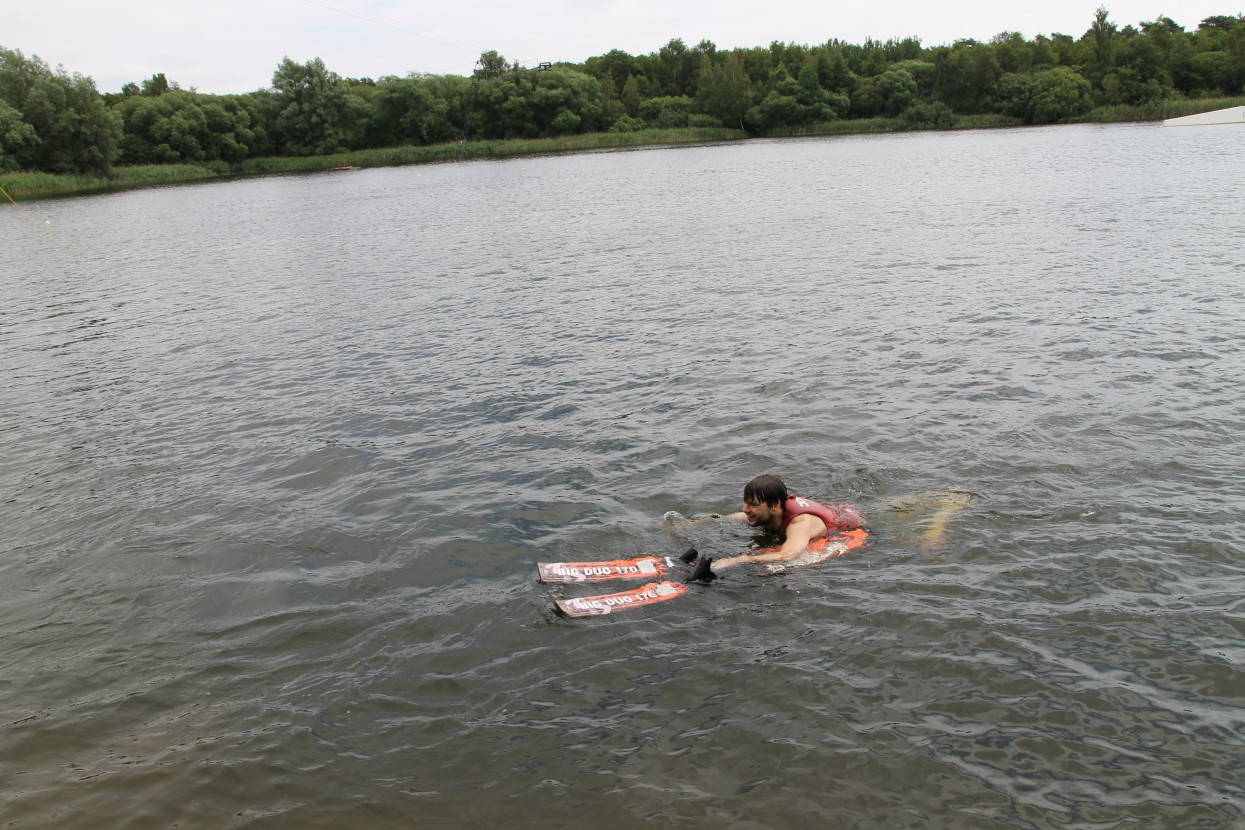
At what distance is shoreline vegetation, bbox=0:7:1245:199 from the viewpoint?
7644 centimetres

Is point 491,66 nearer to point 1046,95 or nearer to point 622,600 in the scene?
point 1046,95

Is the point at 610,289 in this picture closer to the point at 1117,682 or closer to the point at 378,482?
the point at 378,482

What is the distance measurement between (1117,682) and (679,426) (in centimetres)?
695

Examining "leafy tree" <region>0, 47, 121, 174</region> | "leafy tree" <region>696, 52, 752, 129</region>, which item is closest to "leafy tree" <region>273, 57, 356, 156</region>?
"leafy tree" <region>0, 47, 121, 174</region>

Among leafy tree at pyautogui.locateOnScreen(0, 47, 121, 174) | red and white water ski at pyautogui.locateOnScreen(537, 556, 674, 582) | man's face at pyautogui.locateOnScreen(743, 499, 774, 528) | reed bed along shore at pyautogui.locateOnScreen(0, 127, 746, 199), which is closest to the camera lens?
red and white water ski at pyautogui.locateOnScreen(537, 556, 674, 582)

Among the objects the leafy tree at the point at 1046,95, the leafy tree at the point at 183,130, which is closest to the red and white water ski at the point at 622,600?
the leafy tree at the point at 183,130

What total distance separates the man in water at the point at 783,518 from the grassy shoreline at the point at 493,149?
84.4m

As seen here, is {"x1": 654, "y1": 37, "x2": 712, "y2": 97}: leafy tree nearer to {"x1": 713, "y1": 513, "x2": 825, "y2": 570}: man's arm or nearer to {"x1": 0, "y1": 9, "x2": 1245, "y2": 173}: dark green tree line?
{"x1": 0, "y1": 9, "x2": 1245, "y2": 173}: dark green tree line

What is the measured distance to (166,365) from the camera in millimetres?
17375

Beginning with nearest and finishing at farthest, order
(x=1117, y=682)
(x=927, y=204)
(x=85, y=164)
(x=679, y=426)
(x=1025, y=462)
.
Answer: (x=1117, y=682) → (x=1025, y=462) → (x=679, y=426) → (x=927, y=204) → (x=85, y=164)

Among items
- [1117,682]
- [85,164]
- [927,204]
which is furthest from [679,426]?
[85,164]

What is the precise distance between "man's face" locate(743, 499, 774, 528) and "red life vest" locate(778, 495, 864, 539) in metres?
0.21

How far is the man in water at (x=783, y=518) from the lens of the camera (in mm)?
8336

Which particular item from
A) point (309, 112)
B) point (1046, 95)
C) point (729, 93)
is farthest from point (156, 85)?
point (1046, 95)
